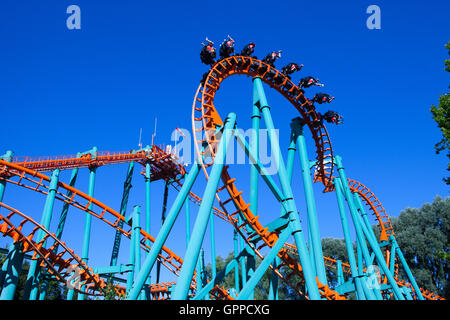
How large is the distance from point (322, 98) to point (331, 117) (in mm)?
761

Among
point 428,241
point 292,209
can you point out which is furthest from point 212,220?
point 428,241

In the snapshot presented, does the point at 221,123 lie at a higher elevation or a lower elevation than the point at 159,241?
higher

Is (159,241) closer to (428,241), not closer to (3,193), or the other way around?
(3,193)

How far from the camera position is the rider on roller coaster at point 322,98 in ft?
40.7

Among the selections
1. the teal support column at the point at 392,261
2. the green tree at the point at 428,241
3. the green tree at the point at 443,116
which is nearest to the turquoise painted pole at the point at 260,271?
the green tree at the point at 443,116

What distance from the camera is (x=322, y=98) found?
1238 centimetres

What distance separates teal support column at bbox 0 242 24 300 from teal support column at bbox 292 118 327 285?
830 centimetres

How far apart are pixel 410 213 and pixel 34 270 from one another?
25626 millimetres

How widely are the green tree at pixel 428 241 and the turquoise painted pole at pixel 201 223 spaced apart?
2270cm

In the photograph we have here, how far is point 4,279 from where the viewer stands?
1049 cm

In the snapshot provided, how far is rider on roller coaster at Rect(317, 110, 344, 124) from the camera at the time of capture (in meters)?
12.6

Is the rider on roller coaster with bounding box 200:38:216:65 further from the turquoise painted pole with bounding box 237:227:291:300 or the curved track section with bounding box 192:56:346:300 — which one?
the turquoise painted pole with bounding box 237:227:291:300

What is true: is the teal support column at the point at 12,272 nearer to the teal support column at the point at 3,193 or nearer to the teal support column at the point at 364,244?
the teal support column at the point at 3,193
